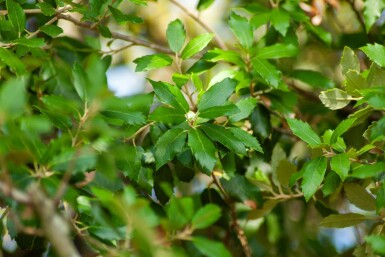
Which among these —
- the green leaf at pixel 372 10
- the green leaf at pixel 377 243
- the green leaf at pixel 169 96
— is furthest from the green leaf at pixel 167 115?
the green leaf at pixel 372 10

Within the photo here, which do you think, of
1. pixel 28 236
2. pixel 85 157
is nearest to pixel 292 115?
pixel 28 236

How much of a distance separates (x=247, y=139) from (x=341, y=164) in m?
0.20

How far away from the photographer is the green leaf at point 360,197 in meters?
1.40

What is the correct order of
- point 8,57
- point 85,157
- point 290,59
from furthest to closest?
point 290,59 < point 8,57 < point 85,157

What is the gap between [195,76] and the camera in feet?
4.56

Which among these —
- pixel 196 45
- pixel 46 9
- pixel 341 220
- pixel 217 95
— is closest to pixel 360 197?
pixel 341 220

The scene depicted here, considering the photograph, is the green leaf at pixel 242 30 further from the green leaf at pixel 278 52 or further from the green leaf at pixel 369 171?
A: the green leaf at pixel 369 171

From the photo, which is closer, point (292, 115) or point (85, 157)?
point (85, 157)

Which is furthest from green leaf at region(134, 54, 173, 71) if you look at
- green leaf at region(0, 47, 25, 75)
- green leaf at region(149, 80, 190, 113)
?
green leaf at region(0, 47, 25, 75)

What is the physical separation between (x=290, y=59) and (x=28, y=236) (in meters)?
0.83

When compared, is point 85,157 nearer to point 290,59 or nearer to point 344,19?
point 290,59

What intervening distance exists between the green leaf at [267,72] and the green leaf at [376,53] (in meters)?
0.24

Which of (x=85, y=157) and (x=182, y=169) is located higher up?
(x=85, y=157)

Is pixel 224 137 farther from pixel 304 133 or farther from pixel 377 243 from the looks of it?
pixel 377 243
